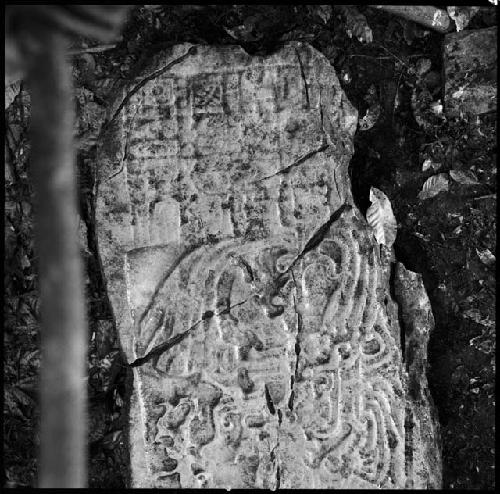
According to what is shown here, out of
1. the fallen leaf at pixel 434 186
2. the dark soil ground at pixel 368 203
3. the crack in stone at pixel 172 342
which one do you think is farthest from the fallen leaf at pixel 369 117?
the crack in stone at pixel 172 342

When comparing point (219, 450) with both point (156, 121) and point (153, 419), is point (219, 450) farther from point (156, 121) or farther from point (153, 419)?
point (156, 121)

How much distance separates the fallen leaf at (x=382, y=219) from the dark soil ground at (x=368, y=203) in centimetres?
5

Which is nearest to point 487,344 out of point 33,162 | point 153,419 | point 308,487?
point 308,487

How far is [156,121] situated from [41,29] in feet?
5.33

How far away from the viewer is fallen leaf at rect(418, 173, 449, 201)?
2992 millimetres

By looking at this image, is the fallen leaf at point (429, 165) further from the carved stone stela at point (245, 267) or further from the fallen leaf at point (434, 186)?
the carved stone stela at point (245, 267)

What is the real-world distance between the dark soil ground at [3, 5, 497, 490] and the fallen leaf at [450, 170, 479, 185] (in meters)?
0.02

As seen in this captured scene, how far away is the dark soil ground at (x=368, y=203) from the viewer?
292cm

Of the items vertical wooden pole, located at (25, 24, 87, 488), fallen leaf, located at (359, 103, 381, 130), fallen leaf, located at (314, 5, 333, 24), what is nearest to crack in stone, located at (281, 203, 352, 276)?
fallen leaf, located at (359, 103, 381, 130)

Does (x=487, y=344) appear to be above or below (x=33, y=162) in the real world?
below

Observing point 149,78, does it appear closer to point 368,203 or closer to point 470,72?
point 368,203

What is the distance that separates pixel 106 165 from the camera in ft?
9.41

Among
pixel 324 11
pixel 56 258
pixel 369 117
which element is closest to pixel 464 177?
pixel 369 117

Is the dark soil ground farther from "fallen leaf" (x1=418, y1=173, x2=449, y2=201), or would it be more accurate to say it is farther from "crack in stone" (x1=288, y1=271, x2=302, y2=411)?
"crack in stone" (x1=288, y1=271, x2=302, y2=411)
